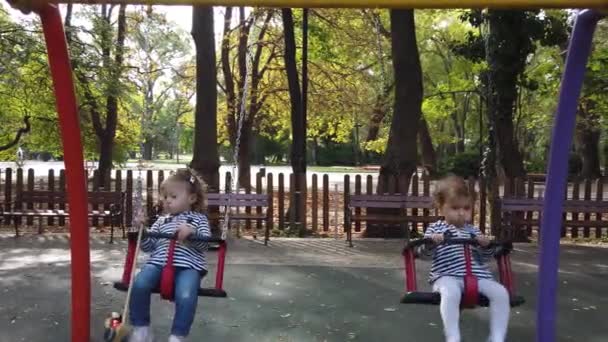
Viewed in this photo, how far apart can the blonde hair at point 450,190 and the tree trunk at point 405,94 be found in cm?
611

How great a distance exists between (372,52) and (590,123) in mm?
10412

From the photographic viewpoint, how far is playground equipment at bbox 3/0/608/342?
3.51 metres

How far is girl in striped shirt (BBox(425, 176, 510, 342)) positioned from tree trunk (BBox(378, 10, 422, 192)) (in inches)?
240

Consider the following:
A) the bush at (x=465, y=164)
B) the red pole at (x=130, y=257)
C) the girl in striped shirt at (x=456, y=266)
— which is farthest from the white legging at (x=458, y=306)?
the bush at (x=465, y=164)

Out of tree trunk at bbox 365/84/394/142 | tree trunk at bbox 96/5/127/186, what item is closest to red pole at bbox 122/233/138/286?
tree trunk at bbox 96/5/127/186

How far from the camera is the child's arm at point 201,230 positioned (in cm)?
403

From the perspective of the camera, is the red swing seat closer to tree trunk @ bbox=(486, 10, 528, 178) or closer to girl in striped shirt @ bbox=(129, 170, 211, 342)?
girl in striped shirt @ bbox=(129, 170, 211, 342)

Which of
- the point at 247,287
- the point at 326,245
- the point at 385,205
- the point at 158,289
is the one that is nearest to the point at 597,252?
the point at 385,205

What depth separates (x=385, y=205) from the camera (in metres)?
A: 9.66

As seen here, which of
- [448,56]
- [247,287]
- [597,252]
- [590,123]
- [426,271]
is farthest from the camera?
[448,56]

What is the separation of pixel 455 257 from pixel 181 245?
5.53ft

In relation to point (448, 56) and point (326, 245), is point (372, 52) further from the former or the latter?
point (326, 245)

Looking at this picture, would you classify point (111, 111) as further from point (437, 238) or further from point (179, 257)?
point (437, 238)

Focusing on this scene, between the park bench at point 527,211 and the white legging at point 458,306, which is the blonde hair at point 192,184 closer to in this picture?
the white legging at point 458,306
